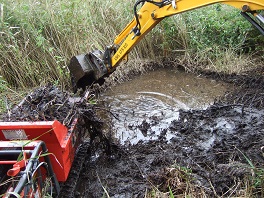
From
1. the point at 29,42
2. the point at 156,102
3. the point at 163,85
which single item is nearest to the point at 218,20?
the point at 163,85

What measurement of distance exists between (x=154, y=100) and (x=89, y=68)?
1268mm

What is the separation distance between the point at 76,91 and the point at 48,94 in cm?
168

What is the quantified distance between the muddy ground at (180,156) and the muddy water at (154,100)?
0.12 m

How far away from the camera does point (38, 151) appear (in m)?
2.32

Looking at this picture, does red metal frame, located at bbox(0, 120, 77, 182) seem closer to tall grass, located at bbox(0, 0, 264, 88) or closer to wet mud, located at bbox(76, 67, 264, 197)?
wet mud, located at bbox(76, 67, 264, 197)

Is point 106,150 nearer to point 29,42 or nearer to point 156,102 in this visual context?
point 156,102

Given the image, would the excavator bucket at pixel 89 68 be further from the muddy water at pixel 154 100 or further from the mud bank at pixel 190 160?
the mud bank at pixel 190 160

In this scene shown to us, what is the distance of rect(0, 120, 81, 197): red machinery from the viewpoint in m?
2.24

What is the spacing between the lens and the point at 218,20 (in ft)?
20.5

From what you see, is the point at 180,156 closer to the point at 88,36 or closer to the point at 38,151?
the point at 38,151

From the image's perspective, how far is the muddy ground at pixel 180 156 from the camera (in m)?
2.83

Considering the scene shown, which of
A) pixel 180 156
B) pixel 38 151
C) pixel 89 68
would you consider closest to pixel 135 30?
pixel 89 68

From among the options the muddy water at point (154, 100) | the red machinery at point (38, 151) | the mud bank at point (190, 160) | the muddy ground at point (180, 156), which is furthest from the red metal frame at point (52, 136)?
the muddy water at point (154, 100)

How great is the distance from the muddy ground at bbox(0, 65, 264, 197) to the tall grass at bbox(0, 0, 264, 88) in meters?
1.95
